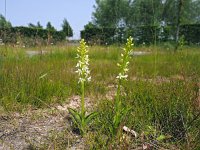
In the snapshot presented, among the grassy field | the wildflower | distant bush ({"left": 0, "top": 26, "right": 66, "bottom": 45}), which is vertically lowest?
the grassy field

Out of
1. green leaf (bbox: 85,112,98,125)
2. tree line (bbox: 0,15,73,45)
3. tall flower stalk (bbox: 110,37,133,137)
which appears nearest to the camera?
tall flower stalk (bbox: 110,37,133,137)

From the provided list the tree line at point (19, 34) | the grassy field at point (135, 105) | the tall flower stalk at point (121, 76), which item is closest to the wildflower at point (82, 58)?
the tall flower stalk at point (121, 76)

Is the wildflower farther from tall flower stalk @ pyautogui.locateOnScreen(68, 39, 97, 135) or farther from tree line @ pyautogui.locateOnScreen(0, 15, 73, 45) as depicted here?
tree line @ pyautogui.locateOnScreen(0, 15, 73, 45)

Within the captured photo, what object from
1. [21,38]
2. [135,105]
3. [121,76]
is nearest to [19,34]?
[21,38]

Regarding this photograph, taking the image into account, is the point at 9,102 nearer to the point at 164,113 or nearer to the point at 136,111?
the point at 136,111

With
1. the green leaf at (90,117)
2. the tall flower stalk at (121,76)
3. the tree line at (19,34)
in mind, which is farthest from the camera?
the tree line at (19,34)

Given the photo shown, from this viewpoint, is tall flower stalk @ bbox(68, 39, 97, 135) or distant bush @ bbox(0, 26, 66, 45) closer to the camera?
tall flower stalk @ bbox(68, 39, 97, 135)

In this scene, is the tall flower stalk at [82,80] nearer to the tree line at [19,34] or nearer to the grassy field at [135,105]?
the grassy field at [135,105]

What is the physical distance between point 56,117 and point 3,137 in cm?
73

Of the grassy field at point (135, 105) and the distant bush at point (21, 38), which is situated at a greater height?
the distant bush at point (21, 38)

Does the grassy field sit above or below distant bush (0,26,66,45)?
below

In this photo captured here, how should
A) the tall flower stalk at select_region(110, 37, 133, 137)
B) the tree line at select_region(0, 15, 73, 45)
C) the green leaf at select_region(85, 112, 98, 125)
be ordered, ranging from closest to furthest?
the tall flower stalk at select_region(110, 37, 133, 137) → the green leaf at select_region(85, 112, 98, 125) → the tree line at select_region(0, 15, 73, 45)

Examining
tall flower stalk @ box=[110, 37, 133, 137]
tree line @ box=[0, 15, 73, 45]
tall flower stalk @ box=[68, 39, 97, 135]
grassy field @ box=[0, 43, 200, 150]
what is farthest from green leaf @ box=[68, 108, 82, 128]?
tree line @ box=[0, 15, 73, 45]

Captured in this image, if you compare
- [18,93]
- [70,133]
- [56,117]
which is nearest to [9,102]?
[18,93]
